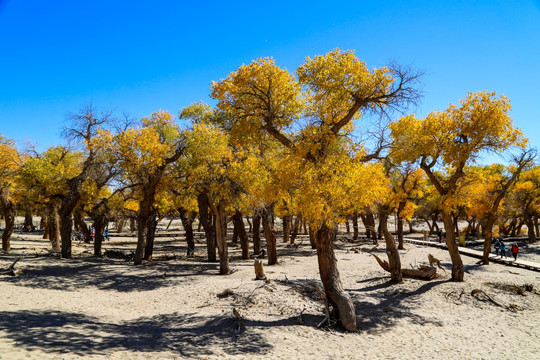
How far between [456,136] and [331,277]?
347 inches

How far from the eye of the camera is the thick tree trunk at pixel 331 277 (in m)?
9.54

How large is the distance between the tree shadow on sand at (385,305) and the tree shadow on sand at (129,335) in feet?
12.7

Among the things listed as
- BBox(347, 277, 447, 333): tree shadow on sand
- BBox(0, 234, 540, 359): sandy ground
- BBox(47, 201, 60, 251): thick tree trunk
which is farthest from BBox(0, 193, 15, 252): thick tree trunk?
BBox(347, 277, 447, 333): tree shadow on sand

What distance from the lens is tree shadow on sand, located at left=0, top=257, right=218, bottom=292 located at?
13539 millimetres

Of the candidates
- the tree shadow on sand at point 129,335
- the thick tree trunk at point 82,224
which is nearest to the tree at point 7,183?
the thick tree trunk at point 82,224

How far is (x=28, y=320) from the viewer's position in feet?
27.2

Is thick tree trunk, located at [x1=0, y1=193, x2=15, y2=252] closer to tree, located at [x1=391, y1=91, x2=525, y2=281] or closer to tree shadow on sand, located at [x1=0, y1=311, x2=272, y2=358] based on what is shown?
tree shadow on sand, located at [x1=0, y1=311, x2=272, y2=358]

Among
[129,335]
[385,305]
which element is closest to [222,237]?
[385,305]

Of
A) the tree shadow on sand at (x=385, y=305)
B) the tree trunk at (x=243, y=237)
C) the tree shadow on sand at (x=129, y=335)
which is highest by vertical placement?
the tree trunk at (x=243, y=237)

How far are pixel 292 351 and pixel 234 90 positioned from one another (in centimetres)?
795

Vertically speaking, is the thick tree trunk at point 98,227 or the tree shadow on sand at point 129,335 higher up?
the thick tree trunk at point 98,227

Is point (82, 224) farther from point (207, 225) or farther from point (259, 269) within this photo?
point (259, 269)

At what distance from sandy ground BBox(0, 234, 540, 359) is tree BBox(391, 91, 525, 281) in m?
3.67

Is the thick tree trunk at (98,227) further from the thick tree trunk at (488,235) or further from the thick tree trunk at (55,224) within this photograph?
the thick tree trunk at (488,235)
